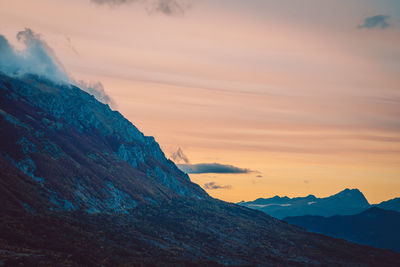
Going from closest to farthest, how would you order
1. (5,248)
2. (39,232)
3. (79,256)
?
(5,248), (79,256), (39,232)

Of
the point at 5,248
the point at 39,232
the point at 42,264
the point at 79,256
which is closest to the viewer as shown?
the point at 42,264

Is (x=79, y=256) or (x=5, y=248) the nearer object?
(x=5, y=248)

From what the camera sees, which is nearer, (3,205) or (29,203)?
(3,205)

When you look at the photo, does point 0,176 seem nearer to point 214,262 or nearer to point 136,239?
point 136,239

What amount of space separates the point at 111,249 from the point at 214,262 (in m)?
51.6

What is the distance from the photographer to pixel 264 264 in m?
199

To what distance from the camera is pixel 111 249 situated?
150750 millimetres

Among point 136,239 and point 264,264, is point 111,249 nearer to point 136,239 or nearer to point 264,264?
point 136,239

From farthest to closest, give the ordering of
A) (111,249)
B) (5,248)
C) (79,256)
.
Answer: (111,249) < (79,256) < (5,248)

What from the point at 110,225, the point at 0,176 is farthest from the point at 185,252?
the point at 0,176

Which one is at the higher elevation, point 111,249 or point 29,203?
point 29,203

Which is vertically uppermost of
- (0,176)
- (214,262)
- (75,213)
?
(0,176)

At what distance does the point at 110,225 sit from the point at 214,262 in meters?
57.1

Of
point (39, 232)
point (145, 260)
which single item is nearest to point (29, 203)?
point (39, 232)
